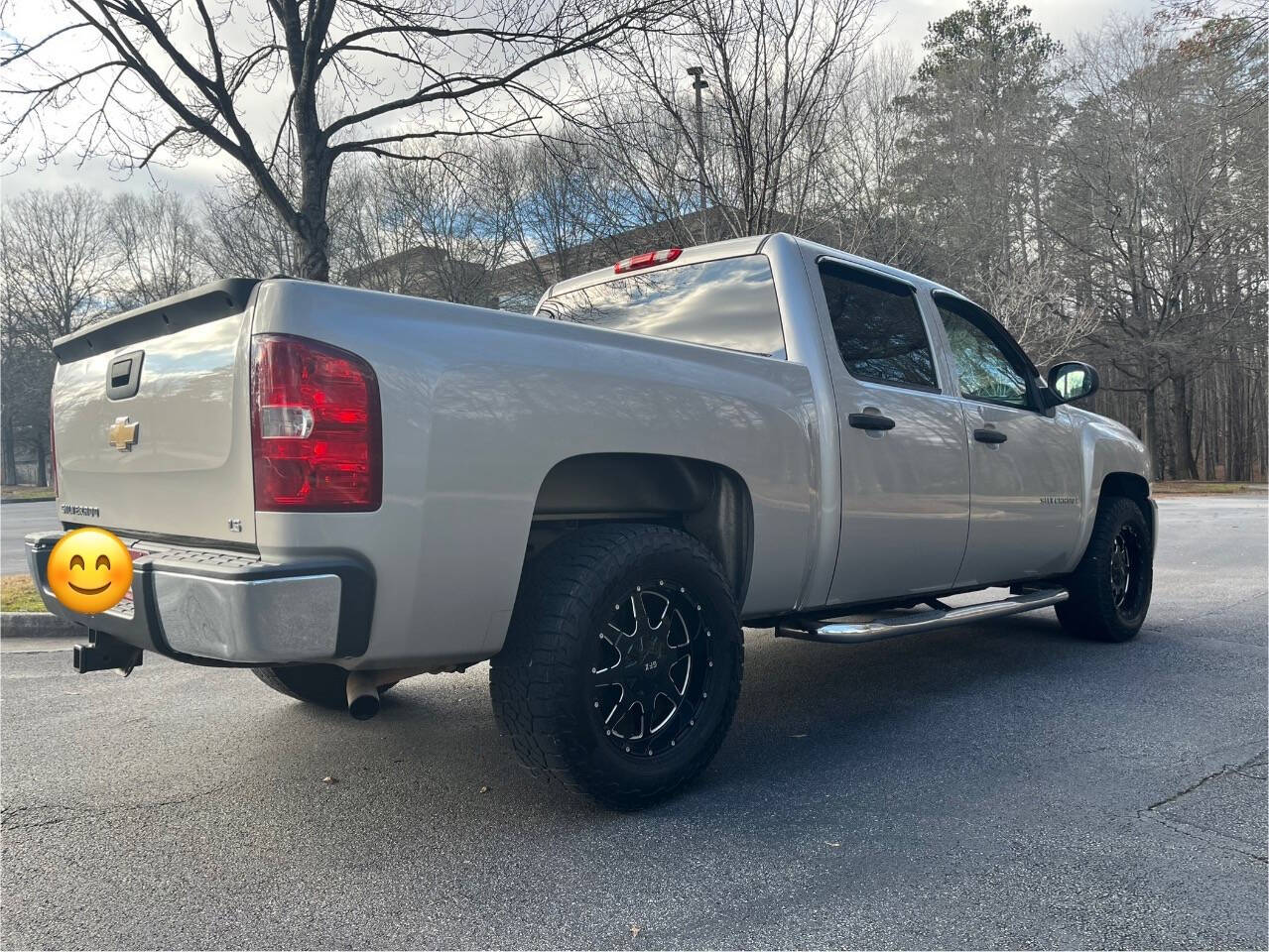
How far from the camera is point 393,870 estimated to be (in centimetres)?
263

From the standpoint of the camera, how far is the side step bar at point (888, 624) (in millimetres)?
3656

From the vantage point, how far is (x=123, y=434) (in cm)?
299

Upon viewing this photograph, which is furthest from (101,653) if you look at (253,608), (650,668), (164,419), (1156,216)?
(1156,216)

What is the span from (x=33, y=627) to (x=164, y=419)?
4732mm

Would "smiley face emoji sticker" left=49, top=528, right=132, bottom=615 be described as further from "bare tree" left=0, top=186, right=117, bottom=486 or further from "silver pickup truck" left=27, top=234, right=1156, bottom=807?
"bare tree" left=0, top=186, right=117, bottom=486

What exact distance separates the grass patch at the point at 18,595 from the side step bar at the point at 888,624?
16.9 feet

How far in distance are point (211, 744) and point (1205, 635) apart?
18.0ft

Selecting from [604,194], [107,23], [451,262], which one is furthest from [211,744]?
[451,262]

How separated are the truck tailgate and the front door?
3.19m

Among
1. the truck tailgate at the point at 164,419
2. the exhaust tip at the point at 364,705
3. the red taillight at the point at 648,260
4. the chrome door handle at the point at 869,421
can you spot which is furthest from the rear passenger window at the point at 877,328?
the truck tailgate at the point at 164,419

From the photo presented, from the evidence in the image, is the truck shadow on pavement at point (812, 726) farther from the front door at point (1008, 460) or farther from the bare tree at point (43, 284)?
the bare tree at point (43, 284)

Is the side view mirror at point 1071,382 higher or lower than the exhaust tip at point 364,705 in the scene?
higher

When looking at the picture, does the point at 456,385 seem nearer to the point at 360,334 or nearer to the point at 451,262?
the point at 360,334

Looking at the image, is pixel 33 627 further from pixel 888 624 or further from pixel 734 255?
pixel 888 624
